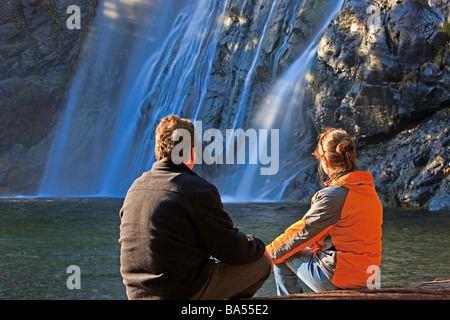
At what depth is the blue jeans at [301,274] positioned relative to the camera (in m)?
3.28

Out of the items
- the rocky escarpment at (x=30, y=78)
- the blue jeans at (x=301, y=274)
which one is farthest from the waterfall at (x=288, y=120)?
the blue jeans at (x=301, y=274)

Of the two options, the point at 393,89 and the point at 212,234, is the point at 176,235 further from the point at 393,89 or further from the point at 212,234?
the point at 393,89

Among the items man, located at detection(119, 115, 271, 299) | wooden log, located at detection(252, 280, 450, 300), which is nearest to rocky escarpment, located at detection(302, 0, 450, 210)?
wooden log, located at detection(252, 280, 450, 300)

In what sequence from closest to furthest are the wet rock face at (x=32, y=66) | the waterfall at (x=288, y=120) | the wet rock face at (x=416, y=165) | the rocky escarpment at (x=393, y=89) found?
the wet rock face at (x=416, y=165), the rocky escarpment at (x=393, y=89), the waterfall at (x=288, y=120), the wet rock face at (x=32, y=66)

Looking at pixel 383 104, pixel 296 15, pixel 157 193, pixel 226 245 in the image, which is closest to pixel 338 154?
pixel 226 245

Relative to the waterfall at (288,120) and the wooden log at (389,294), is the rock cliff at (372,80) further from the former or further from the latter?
the wooden log at (389,294)

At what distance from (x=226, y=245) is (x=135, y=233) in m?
0.48

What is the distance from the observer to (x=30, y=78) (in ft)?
103

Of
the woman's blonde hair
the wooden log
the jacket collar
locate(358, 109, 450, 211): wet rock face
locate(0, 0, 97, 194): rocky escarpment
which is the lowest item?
locate(0, 0, 97, 194): rocky escarpment

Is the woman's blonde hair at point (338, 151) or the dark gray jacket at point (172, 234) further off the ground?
the woman's blonde hair at point (338, 151)

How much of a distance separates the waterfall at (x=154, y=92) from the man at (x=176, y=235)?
16.0 meters

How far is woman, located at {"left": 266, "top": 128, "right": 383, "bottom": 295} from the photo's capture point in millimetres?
3152

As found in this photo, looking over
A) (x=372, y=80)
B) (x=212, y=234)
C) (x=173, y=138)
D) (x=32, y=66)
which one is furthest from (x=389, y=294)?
(x=32, y=66)

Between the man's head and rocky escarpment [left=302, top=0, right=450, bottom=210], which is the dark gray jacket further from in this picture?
rocky escarpment [left=302, top=0, right=450, bottom=210]
